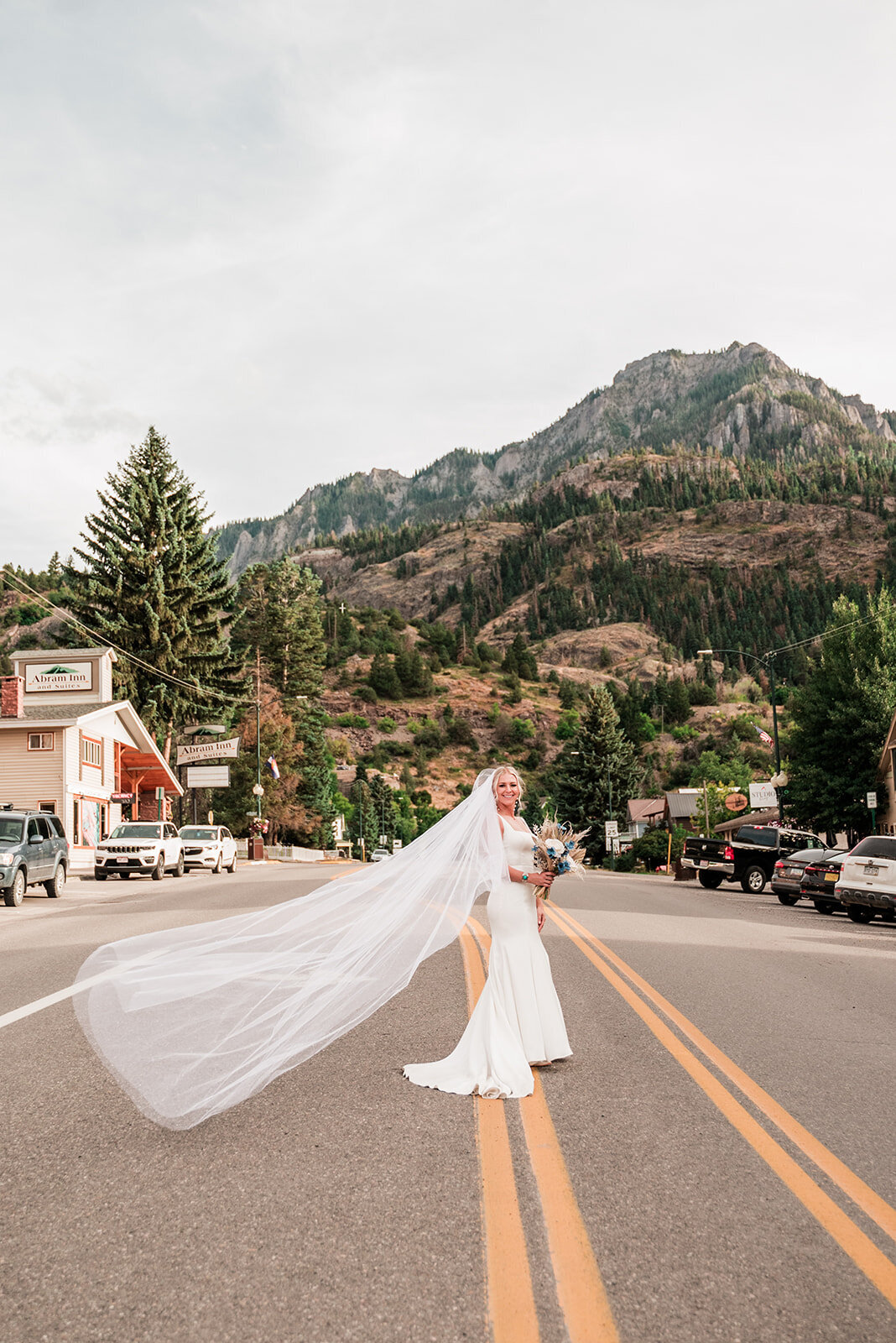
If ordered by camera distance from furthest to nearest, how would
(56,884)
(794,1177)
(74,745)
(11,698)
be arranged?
(74,745) → (11,698) → (56,884) → (794,1177)

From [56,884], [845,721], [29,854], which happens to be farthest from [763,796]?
[29,854]

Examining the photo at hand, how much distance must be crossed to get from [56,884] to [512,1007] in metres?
20.0

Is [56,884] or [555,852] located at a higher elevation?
[555,852]

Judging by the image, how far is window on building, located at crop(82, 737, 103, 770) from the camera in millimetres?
42250

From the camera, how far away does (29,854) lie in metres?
22.0

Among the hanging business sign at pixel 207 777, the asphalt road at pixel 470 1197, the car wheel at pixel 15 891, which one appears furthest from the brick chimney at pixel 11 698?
the asphalt road at pixel 470 1197

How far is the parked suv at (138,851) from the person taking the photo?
3178 centimetres

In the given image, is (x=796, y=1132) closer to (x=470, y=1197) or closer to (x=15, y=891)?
(x=470, y=1197)

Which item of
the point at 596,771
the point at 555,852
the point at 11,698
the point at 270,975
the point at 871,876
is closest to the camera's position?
the point at 555,852

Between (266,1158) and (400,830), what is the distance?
138643mm

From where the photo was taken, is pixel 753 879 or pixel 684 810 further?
pixel 684 810

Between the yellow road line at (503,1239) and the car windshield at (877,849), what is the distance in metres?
16.1

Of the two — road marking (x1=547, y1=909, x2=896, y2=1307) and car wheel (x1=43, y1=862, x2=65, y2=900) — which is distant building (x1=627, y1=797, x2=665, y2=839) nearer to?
car wheel (x1=43, y1=862, x2=65, y2=900)

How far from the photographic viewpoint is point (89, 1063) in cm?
691
